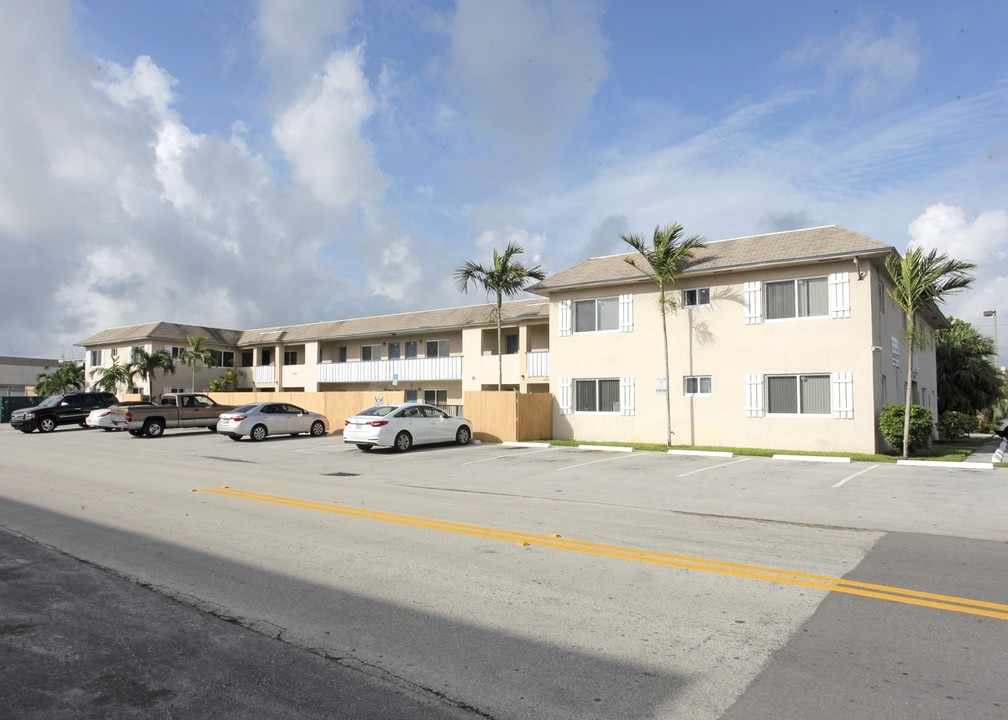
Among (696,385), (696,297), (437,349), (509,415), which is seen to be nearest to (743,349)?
(696,385)

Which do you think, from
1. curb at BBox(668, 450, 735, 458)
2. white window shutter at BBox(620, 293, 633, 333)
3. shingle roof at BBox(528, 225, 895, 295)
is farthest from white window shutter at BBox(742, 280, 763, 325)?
curb at BBox(668, 450, 735, 458)

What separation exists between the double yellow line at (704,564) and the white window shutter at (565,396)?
15.3m

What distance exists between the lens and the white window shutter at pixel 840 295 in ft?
66.1

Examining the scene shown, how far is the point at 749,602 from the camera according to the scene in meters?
6.01

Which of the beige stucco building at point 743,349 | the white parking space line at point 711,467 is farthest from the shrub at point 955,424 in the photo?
the white parking space line at point 711,467

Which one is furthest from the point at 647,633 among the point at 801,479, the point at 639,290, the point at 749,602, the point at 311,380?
the point at 311,380

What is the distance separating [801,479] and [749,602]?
9.78 m

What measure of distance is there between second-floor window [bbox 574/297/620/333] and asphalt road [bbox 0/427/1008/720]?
12.9m

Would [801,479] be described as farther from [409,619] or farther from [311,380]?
[311,380]

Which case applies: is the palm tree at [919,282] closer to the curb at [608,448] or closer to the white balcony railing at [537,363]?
the curb at [608,448]

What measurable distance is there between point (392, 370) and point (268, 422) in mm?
12633

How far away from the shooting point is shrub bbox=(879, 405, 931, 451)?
1922 cm

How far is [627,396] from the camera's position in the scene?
24094mm

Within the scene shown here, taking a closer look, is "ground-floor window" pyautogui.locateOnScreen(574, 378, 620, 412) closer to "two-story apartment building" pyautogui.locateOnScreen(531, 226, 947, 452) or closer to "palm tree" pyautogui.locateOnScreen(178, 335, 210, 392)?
"two-story apartment building" pyautogui.locateOnScreen(531, 226, 947, 452)
